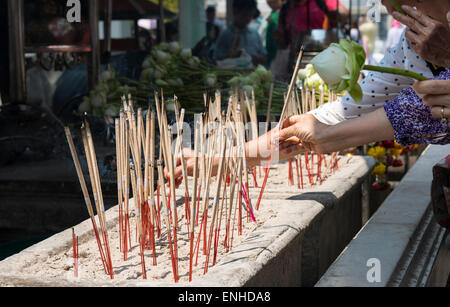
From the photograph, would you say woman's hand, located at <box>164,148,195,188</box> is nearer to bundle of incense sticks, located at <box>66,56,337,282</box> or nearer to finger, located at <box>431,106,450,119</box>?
bundle of incense sticks, located at <box>66,56,337,282</box>

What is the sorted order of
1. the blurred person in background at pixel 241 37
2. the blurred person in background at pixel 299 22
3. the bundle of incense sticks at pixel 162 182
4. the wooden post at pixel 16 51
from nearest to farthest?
the bundle of incense sticks at pixel 162 182, the wooden post at pixel 16 51, the blurred person in background at pixel 299 22, the blurred person in background at pixel 241 37

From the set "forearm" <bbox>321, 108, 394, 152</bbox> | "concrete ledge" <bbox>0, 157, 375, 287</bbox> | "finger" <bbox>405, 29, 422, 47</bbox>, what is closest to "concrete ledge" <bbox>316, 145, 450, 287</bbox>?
"concrete ledge" <bbox>0, 157, 375, 287</bbox>

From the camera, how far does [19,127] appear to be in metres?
3.44

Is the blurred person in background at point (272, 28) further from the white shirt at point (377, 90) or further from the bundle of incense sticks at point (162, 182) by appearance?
the bundle of incense sticks at point (162, 182)

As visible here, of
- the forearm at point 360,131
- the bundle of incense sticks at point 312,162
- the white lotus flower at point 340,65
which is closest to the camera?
the white lotus flower at point 340,65

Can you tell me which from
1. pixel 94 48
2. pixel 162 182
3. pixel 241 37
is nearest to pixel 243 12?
pixel 241 37

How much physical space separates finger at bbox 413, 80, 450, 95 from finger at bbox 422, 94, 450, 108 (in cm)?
2

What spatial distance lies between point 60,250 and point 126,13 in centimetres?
426

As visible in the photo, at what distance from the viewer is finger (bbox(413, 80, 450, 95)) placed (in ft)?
5.15

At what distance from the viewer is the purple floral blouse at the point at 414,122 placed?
1916mm

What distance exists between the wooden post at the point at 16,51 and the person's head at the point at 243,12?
3.01m

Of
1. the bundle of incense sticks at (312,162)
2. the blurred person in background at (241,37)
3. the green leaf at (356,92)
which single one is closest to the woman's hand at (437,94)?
the green leaf at (356,92)

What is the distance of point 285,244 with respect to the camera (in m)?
1.90

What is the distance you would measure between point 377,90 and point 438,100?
2.51ft
